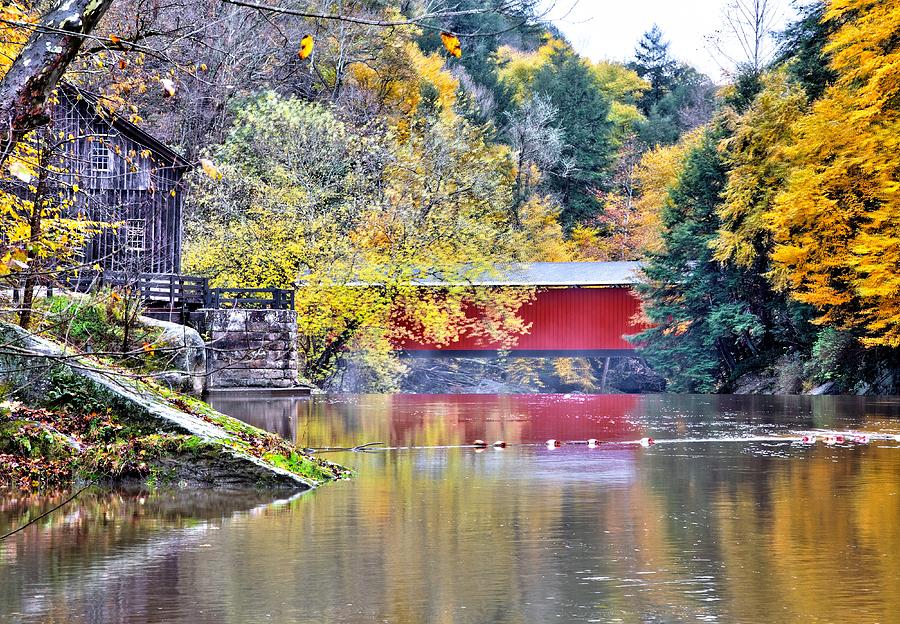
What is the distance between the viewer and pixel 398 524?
7.99 meters

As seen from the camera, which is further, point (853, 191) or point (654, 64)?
point (654, 64)

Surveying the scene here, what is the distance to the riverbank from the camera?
9531mm

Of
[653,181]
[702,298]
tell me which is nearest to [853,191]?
[702,298]

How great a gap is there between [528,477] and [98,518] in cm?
406

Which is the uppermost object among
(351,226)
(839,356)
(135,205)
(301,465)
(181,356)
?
(351,226)

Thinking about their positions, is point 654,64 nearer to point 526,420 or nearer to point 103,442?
point 526,420

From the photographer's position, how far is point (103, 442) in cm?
974

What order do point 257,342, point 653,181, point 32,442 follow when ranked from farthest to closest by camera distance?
point 653,181 → point 257,342 → point 32,442

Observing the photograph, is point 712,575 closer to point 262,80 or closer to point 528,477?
point 528,477

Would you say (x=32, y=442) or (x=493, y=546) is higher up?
(x=32, y=442)

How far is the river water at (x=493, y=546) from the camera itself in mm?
5504

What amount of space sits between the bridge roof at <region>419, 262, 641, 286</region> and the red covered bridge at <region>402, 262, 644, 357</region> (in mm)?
33

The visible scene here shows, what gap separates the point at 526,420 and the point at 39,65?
Answer: 14318mm

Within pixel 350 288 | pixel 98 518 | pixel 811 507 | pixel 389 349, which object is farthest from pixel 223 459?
pixel 389 349
